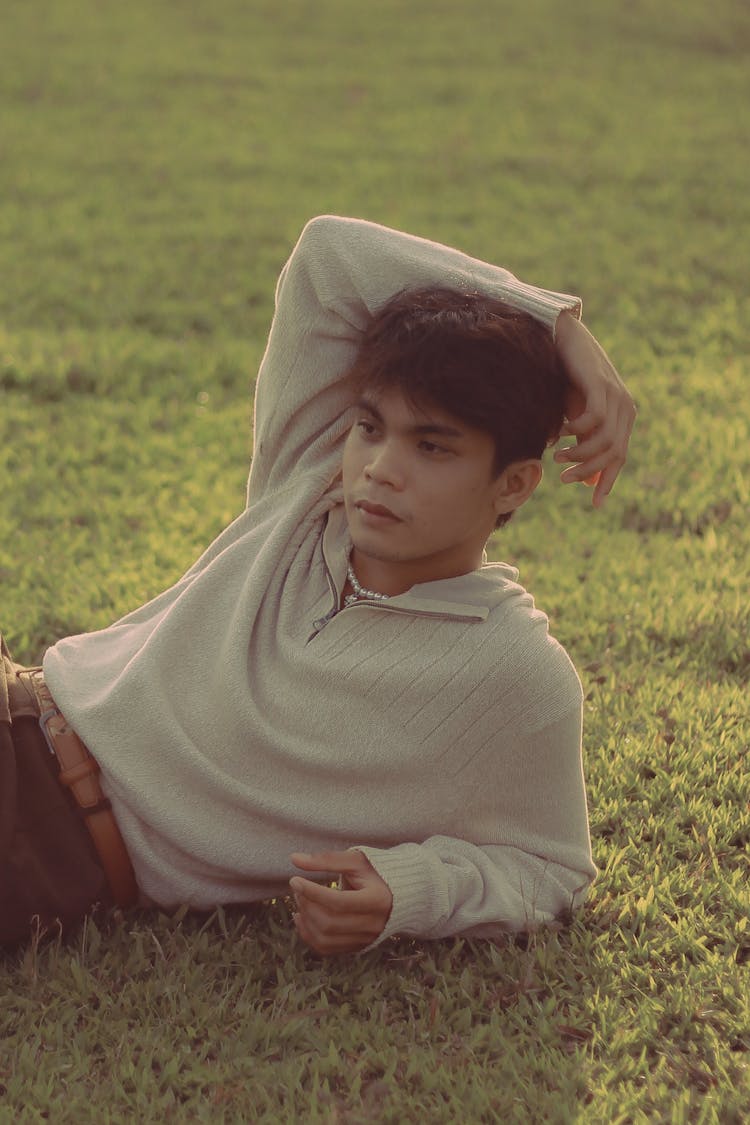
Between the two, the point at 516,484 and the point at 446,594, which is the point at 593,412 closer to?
the point at 516,484

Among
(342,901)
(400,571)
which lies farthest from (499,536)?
(342,901)

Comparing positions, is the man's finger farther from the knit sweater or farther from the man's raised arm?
the man's raised arm

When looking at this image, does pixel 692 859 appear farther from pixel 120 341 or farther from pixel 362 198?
pixel 362 198

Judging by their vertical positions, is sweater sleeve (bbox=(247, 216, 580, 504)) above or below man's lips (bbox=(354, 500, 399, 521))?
above

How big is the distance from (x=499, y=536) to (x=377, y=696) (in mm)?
2839

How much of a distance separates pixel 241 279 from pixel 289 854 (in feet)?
19.9

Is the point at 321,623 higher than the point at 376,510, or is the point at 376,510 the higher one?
the point at 376,510

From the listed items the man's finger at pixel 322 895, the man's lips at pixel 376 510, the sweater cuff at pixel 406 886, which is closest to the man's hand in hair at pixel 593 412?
the man's lips at pixel 376 510

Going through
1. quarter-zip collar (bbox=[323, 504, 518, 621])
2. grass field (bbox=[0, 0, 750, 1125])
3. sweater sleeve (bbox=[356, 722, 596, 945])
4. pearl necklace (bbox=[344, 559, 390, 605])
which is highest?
quarter-zip collar (bbox=[323, 504, 518, 621])

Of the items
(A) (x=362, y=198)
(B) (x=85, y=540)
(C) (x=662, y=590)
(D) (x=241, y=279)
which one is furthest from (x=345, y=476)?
(A) (x=362, y=198)

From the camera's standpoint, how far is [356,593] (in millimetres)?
3117

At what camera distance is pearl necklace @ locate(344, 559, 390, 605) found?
3.09 metres

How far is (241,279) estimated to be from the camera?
8.66 metres

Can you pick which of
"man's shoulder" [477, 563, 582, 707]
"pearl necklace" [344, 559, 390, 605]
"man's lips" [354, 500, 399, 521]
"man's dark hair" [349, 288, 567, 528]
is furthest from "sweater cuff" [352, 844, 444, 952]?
"man's dark hair" [349, 288, 567, 528]
